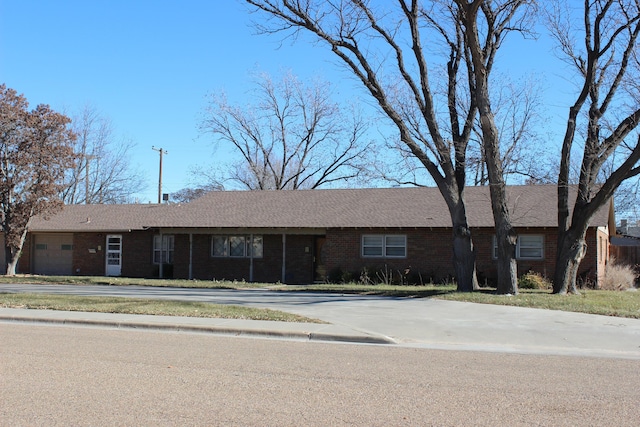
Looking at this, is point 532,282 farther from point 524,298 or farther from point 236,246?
point 236,246

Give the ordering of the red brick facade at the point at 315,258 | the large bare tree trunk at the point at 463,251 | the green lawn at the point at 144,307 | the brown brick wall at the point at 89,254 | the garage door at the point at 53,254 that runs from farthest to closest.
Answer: the garage door at the point at 53,254, the brown brick wall at the point at 89,254, the red brick facade at the point at 315,258, the large bare tree trunk at the point at 463,251, the green lawn at the point at 144,307

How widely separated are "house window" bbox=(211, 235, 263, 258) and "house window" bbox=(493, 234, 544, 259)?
10733 mm

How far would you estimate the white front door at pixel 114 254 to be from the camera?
32.1 m

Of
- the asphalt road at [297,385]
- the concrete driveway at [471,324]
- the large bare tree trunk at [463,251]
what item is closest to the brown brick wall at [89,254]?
the concrete driveway at [471,324]

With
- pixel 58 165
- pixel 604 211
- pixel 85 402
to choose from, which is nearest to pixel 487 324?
pixel 85 402

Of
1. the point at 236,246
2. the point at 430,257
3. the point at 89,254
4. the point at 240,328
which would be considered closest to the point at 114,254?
the point at 89,254

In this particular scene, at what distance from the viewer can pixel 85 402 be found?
21.2ft

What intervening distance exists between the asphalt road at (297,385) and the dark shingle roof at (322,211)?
54.4ft

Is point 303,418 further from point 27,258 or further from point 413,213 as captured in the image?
point 27,258

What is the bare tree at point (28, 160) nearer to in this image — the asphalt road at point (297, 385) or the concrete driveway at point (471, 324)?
the concrete driveway at point (471, 324)

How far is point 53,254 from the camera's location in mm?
33562

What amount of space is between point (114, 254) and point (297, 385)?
26946mm

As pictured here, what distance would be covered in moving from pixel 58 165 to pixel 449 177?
18.6 m

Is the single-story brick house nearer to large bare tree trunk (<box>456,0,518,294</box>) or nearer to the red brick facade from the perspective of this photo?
the red brick facade
